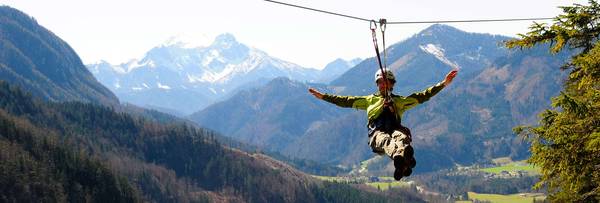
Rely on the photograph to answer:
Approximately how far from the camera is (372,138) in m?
17.9

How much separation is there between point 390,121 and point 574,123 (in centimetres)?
635

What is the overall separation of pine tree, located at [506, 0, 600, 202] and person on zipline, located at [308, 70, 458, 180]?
404 cm

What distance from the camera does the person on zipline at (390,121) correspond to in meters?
16.0

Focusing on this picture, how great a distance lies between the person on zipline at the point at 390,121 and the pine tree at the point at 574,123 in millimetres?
4039

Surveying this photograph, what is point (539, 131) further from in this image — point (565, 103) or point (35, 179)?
point (35, 179)

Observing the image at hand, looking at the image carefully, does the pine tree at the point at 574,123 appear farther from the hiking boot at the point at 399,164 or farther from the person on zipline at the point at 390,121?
the hiking boot at the point at 399,164

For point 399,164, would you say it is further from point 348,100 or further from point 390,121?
point 348,100

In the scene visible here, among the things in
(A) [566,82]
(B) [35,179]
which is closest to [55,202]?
(B) [35,179]

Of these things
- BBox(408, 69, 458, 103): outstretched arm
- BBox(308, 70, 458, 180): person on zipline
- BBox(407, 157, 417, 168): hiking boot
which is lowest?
BBox(407, 157, 417, 168): hiking boot

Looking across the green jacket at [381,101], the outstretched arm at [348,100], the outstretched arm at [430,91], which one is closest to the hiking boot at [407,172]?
the green jacket at [381,101]

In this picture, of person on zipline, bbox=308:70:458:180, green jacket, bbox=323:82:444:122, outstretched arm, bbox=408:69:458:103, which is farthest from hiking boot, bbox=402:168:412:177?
outstretched arm, bbox=408:69:458:103

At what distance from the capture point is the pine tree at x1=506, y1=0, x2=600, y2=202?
18594 millimetres

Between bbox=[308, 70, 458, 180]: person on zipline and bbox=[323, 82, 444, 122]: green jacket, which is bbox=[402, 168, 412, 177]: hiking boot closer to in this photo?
bbox=[308, 70, 458, 180]: person on zipline

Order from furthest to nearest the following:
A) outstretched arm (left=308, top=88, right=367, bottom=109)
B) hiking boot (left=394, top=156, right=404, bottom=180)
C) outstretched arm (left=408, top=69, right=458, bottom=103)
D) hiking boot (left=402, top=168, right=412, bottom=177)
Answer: outstretched arm (left=308, top=88, right=367, bottom=109)
outstretched arm (left=408, top=69, right=458, bottom=103)
hiking boot (left=402, top=168, right=412, bottom=177)
hiking boot (left=394, top=156, right=404, bottom=180)
